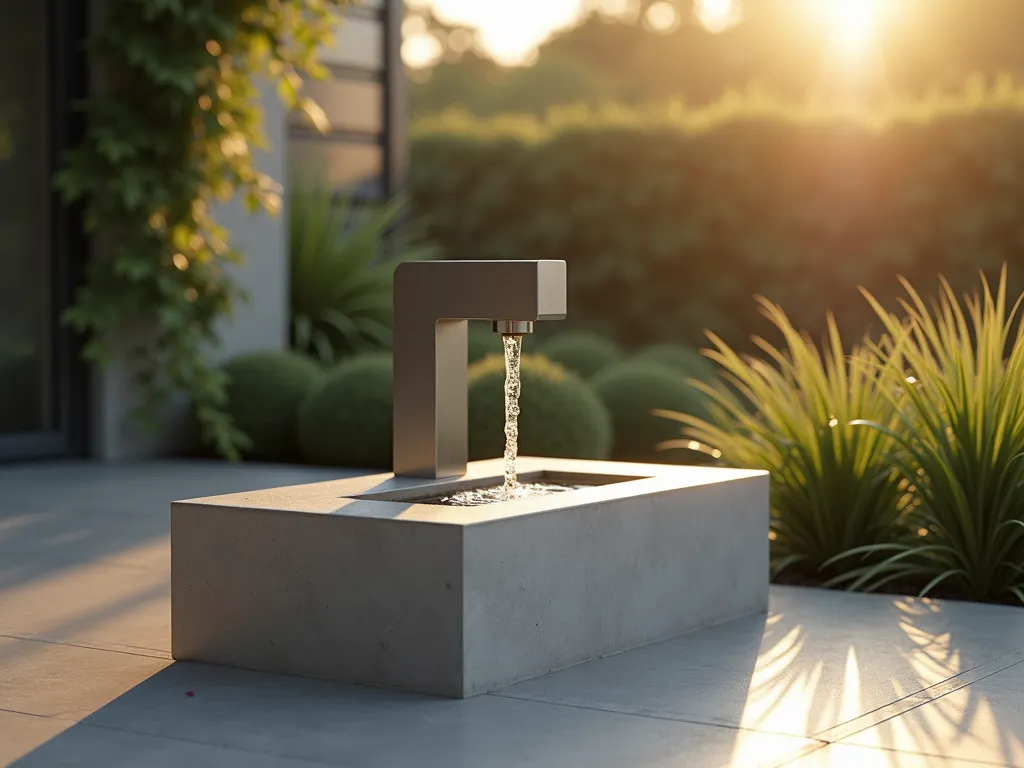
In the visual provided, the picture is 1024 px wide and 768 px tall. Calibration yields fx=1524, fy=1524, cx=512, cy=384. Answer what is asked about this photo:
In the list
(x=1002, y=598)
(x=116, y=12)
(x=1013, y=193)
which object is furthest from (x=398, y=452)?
(x=1013, y=193)

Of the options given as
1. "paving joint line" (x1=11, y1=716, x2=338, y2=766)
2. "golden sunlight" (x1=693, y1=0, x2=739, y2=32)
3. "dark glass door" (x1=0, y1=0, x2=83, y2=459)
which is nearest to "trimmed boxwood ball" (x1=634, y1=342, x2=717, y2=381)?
"dark glass door" (x1=0, y1=0, x2=83, y2=459)

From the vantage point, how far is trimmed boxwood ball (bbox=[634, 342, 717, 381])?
9.36m

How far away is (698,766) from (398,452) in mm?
1547

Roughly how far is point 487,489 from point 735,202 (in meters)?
7.61

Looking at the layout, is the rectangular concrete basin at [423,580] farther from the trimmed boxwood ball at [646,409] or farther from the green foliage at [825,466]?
the trimmed boxwood ball at [646,409]

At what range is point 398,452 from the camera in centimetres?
409

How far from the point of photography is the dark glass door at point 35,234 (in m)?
7.80

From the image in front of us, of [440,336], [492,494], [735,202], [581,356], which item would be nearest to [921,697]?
[492,494]

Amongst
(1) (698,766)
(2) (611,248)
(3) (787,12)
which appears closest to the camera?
(1) (698,766)

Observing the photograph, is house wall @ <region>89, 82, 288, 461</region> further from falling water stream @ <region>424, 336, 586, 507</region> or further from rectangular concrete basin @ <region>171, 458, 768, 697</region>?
rectangular concrete basin @ <region>171, 458, 768, 697</region>

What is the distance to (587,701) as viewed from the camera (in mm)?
3260

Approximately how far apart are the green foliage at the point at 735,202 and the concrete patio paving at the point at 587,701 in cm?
654

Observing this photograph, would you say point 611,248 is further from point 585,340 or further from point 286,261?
point 286,261

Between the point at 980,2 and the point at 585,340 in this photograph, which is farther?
the point at 980,2
